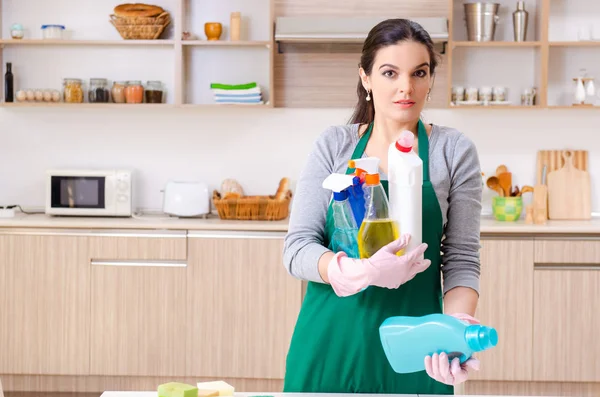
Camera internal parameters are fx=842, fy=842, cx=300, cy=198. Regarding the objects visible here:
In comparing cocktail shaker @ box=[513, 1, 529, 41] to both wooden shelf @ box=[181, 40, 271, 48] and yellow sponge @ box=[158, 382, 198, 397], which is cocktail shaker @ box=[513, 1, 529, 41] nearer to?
Result: wooden shelf @ box=[181, 40, 271, 48]

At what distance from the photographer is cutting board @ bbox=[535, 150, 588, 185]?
4.39 meters

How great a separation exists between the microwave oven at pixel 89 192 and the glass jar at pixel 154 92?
0.39 m

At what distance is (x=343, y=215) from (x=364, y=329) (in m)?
0.31

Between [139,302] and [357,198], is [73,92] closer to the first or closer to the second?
[139,302]

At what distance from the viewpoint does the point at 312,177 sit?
1.87 metres

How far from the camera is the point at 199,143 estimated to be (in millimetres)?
4500

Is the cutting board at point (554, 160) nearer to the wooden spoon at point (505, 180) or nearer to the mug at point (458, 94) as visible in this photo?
the wooden spoon at point (505, 180)

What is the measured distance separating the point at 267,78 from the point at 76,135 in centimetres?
107

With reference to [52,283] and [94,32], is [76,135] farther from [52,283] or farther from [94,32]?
[52,283]

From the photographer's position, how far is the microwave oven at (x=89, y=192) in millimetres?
4184

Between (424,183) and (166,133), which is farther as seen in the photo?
(166,133)

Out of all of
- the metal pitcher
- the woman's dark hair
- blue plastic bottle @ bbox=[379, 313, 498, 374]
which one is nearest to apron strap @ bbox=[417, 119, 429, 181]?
the woman's dark hair

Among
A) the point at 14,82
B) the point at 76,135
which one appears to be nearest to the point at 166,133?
the point at 76,135

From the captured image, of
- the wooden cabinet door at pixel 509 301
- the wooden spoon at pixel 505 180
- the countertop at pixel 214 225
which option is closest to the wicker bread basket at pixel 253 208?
the countertop at pixel 214 225
